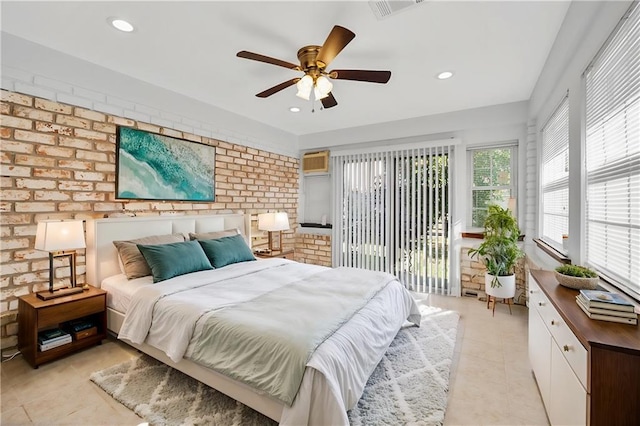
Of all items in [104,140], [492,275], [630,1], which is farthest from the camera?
[492,275]

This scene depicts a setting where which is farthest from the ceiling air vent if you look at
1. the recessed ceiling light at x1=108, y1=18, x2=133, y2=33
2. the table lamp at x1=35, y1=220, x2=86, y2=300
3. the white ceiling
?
the table lamp at x1=35, y1=220, x2=86, y2=300

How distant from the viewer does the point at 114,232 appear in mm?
2822

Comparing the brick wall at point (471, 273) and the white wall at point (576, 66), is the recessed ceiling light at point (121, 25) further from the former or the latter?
the brick wall at point (471, 273)

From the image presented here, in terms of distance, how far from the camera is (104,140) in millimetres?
A: 2816

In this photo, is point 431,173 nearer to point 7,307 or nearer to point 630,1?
point 630,1

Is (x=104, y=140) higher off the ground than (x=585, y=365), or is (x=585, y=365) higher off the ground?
(x=104, y=140)

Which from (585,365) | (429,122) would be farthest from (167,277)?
(429,122)

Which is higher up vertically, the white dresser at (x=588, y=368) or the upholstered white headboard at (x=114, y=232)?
the upholstered white headboard at (x=114, y=232)

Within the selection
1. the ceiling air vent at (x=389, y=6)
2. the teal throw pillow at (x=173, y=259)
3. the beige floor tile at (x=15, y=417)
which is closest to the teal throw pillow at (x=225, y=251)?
the teal throw pillow at (x=173, y=259)

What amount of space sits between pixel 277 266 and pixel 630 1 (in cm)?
316

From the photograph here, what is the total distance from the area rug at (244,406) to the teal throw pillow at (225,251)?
109 cm

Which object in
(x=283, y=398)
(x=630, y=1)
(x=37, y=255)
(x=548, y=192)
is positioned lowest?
(x=283, y=398)

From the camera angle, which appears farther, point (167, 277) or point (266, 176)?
point (266, 176)

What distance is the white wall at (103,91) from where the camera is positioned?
7.61 ft
